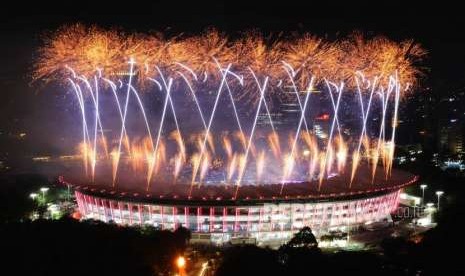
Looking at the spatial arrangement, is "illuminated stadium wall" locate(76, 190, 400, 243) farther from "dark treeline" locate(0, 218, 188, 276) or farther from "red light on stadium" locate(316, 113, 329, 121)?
"red light on stadium" locate(316, 113, 329, 121)

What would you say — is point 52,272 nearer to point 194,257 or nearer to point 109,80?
point 194,257

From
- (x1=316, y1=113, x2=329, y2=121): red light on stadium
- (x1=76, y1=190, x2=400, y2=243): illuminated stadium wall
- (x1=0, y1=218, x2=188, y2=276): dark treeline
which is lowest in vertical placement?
(x1=76, y1=190, x2=400, y2=243): illuminated stadium wall

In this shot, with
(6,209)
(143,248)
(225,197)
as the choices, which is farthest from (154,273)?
(6,209)

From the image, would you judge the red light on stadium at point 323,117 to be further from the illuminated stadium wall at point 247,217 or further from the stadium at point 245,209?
the illuminated stadium wall at point 247,217

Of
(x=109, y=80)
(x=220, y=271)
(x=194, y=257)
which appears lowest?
(x=194, y=257)

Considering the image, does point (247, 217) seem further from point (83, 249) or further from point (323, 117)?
point (323, 117)

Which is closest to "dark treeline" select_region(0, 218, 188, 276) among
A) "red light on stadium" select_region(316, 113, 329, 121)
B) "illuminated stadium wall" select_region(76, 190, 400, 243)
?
"illuminated stadium wall" select_region(76, 190, 400, 243)

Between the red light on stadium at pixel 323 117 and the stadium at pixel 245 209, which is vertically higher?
the red light on stadium at pixel 323 117

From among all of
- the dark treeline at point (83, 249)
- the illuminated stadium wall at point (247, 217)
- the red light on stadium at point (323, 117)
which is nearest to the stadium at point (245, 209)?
the illuminated stadium wall at point (247, 217)
